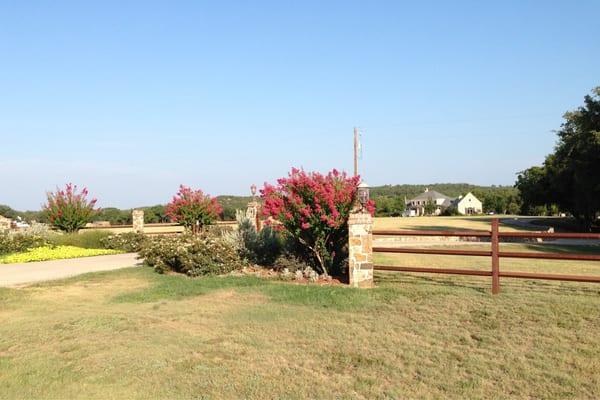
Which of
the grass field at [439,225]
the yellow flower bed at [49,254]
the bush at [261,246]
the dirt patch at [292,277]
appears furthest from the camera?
the grass field at [439,225]

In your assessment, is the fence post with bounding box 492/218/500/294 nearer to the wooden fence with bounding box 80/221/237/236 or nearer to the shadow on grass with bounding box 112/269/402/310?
the shadow on grass with bounding box 112/269/402/310

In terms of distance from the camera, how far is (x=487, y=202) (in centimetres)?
9431

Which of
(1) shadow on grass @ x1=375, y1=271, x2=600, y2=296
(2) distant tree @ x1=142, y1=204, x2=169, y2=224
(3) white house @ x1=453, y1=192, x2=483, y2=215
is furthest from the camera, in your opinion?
(3) white house @ x1=453, y1=192, x2=483, y2=215

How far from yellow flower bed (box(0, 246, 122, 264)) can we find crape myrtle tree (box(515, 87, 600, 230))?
898 inches

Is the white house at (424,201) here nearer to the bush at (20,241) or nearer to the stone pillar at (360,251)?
the bush at (20,241)

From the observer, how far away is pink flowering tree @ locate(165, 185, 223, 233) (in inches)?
795

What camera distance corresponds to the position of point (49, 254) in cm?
1580

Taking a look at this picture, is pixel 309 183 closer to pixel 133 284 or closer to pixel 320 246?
pixel 320 246

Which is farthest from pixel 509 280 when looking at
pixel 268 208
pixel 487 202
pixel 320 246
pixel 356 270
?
pixel 487 202

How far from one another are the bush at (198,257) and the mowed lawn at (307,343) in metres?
1.98

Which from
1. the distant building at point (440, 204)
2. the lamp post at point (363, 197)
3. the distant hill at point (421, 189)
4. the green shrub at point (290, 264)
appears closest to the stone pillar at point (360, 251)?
the lamp post at point (363, 197)

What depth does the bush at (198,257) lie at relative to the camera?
11148mm

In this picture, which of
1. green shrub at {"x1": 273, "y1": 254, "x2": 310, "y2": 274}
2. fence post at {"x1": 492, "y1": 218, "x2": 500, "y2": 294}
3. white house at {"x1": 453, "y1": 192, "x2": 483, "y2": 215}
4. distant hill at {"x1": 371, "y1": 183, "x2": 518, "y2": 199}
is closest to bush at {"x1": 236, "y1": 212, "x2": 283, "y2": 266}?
green shrub at {"x1": 273, "y1": 254, "x2": 310, "y2": 274}

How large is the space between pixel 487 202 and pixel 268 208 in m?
91.4
